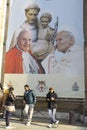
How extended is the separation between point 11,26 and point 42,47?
2407 mm

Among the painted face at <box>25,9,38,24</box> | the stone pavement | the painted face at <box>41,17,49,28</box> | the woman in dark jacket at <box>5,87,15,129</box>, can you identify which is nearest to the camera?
the woman in dark jacket at <box>5,87,15,129</box>

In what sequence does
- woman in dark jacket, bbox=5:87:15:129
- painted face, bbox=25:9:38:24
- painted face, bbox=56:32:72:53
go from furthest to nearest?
painted face, bbox=25:9:38:24
painted face, bbox=56:32:72:53
woman in dark jacket, bbox=5:87:15:129

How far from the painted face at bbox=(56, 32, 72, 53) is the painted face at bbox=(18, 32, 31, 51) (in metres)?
1.75

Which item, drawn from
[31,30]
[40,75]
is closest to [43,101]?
[40,75]

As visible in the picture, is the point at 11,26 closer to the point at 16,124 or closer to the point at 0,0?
the point at 0,0

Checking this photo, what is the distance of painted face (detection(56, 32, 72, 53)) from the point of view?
17391mm

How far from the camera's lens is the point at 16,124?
14125mm

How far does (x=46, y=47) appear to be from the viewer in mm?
17719

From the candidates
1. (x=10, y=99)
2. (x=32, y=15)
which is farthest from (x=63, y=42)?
(x=10, y=99)

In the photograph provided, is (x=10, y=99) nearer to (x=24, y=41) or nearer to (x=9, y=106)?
(x=9, y=106)

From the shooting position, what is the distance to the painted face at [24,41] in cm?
1809

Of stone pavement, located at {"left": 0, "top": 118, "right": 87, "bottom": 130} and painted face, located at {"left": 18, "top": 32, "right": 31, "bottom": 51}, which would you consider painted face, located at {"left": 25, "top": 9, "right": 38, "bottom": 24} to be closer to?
painted face, located at {"left": 18, "top": 32, "right": 31, "bottom": 51}

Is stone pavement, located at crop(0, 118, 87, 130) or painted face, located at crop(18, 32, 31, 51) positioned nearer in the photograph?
stone pavement, located at crop(0, 118, 87, 130)

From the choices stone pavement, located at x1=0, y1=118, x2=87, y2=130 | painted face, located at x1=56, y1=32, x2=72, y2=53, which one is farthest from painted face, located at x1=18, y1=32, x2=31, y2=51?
stone pavement, located at x1=0, y1=118, x2=87, y2=130
